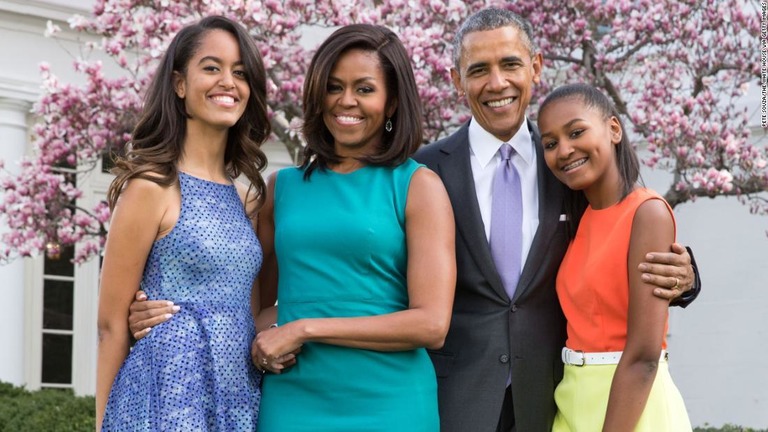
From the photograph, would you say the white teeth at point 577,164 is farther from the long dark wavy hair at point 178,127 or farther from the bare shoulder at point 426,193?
the long dark wavy hair at point 178,127

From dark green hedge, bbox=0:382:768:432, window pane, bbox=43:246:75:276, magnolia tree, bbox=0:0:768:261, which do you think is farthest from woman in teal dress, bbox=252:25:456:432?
window pane, bbox=43:246:75:276

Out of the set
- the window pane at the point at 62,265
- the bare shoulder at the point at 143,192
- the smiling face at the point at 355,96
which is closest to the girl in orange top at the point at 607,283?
the smiling face at the point at 355,96

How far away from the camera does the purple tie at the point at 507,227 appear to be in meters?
3.98

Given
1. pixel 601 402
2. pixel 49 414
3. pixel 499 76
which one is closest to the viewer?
pixel 601 402

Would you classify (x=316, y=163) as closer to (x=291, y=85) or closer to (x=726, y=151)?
(x=291, y=85)

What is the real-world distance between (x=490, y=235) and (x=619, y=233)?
0.54 metres

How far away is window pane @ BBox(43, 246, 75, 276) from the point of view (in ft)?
35.0

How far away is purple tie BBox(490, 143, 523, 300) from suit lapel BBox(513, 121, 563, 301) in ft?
0.16

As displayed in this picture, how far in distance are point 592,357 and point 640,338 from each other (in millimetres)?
223

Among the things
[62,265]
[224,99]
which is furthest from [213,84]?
[62,265]

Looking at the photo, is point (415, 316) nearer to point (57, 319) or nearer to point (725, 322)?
point (725, 322)

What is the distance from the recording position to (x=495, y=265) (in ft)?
13.0

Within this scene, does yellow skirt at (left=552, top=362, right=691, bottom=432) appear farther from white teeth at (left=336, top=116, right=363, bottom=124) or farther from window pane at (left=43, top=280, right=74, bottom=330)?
window pane at (left=43, top=280, right=74, bottom=330)

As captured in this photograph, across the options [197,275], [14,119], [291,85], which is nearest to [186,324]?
[197,275]
